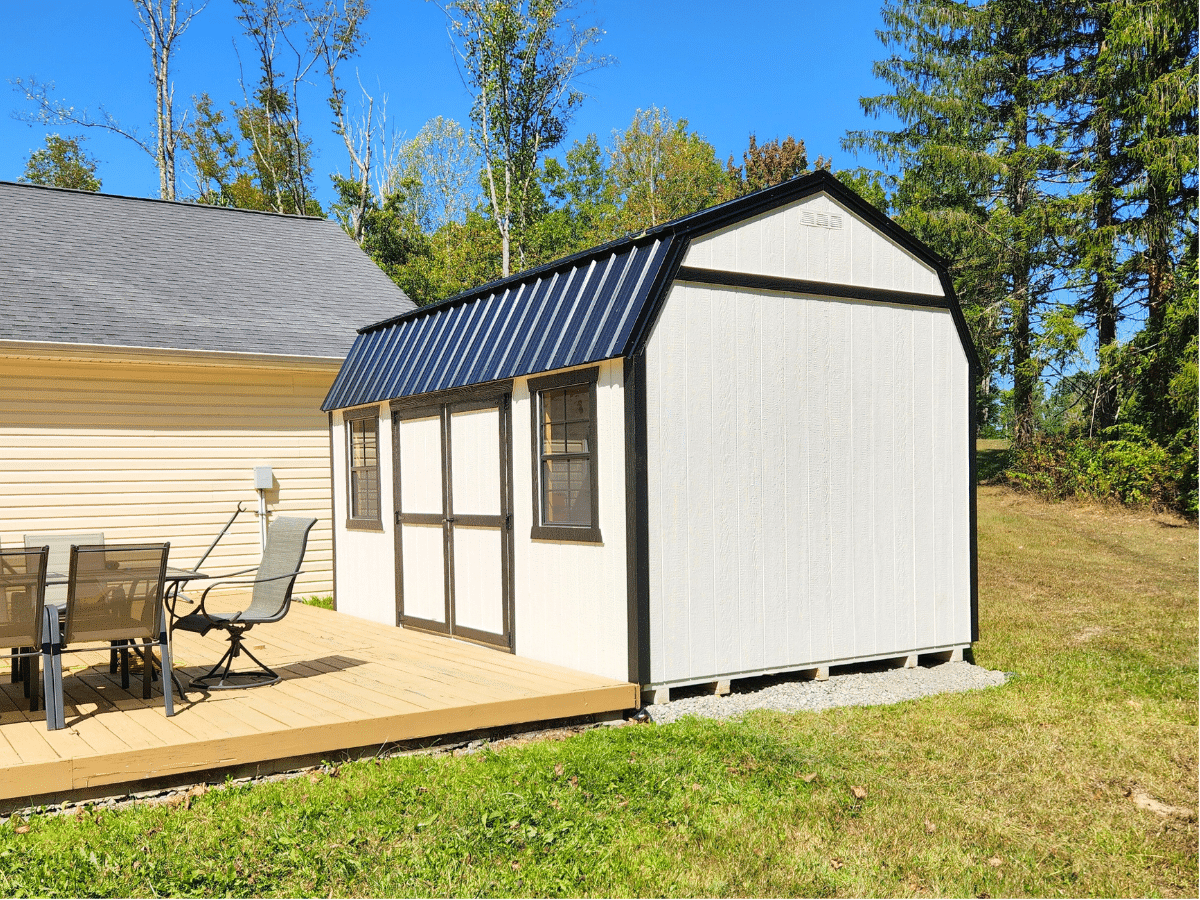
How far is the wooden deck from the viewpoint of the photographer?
176 inches

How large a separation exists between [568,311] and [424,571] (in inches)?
108

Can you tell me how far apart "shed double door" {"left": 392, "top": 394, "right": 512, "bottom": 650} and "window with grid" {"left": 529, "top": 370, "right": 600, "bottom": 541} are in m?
0.39

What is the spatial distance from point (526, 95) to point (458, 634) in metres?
19.9

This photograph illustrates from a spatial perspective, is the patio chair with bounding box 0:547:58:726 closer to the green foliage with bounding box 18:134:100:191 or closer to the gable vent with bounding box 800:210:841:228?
the gable vent with bounding box 800:210:841:228

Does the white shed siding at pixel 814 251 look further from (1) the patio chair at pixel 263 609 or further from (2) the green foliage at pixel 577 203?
(2) the green foliage at pixel 577 203

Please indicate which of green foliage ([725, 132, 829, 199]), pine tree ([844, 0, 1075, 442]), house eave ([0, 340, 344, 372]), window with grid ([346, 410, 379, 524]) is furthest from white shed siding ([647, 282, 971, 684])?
green foliage ([725, 132, 829, 199])

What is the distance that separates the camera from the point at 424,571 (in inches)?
325

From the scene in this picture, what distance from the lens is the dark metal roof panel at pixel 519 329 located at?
6.14 metres

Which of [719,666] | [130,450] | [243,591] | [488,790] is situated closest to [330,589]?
[243,591]

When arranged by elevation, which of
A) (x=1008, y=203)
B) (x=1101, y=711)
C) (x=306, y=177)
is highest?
(x=306, y=177)

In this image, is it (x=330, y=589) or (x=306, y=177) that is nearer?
(x=330, y=589)

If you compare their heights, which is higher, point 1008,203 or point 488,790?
point 1008,203

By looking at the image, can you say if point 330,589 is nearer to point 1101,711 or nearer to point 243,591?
point 243,591

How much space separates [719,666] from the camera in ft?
20.5
